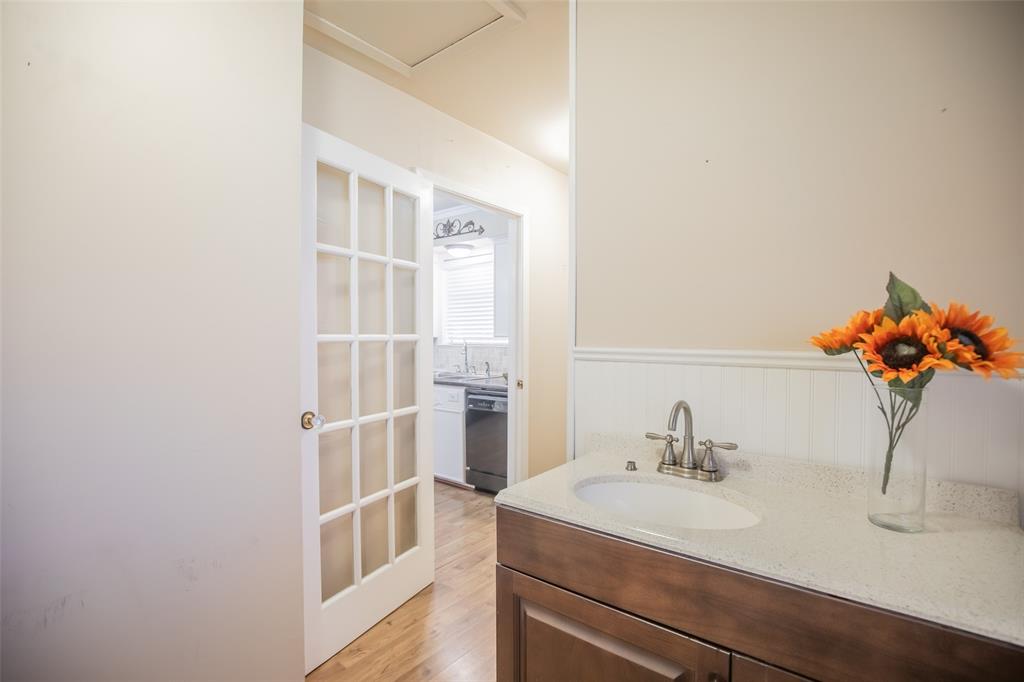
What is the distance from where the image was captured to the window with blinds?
446 cm

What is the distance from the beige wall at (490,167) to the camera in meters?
1.96

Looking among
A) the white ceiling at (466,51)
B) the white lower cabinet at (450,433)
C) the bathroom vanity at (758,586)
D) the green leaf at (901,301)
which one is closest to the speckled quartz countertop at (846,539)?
the bathroom vanity at (758,586)

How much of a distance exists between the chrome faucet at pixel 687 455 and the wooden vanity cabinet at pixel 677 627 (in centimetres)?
38

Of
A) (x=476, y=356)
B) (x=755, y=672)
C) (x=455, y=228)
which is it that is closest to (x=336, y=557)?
(x=755, y=672)

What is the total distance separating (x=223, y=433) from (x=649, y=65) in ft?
5.43

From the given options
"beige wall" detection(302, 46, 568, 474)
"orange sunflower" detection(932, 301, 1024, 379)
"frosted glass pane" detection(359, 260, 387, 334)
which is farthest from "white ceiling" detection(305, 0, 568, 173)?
"orange sunflower" detection(932, 301, 1024, 379)

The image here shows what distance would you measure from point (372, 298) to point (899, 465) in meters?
1.76

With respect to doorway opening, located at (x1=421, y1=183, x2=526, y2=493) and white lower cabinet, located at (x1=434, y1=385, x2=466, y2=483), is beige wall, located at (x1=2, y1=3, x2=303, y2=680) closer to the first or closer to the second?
doorway opening, located at (x1=421, y1=183, x2=526, y2=493)

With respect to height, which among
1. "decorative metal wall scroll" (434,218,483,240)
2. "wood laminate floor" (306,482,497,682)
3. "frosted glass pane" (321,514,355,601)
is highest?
"decorative metal wall scroll" (434,218,483,240)

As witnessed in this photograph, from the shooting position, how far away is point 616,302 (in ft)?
4.90

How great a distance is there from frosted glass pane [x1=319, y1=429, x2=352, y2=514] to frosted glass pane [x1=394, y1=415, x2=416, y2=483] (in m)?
0.26

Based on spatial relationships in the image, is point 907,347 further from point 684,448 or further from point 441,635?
point 441,635

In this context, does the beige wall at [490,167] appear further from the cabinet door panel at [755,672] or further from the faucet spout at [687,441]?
the cabinet door panel at [755,672]

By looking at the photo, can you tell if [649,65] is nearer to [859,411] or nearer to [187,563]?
[859,411]
